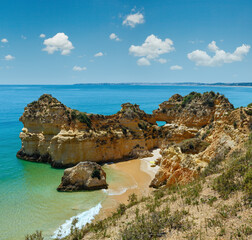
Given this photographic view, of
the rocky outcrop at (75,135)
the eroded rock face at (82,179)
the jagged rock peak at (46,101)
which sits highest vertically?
the jagged rock peak at (46,101)

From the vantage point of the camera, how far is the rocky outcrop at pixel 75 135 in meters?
26.6

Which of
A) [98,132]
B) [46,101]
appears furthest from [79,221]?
[46,101]

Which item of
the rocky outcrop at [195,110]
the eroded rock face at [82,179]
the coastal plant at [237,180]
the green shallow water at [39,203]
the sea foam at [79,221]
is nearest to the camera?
the coastal plant at [237,180]

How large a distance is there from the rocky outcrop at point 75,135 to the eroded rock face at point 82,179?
612cm

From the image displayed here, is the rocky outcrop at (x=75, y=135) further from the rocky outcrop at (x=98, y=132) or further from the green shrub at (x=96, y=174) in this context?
the green shrub at (x=96, y=174)

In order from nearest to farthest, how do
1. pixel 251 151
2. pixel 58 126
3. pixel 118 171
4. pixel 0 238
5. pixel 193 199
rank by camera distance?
pixel 193 199
pixel 251 151
pixel 0 238
pixel 118 171
pixel 58 126

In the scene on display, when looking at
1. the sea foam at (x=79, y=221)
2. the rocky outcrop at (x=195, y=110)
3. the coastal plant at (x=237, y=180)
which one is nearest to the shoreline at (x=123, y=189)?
the sea foam at (x=79, y=221)

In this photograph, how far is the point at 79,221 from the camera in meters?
15.4

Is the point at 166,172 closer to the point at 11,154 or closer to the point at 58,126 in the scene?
the point at 58,126

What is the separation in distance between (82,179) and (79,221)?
214 inches

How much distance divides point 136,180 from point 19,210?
1136 cm

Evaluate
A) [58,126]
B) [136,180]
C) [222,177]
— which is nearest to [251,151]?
[222,177]

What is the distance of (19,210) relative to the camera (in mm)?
16859

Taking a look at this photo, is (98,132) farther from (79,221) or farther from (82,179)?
(79,221)
